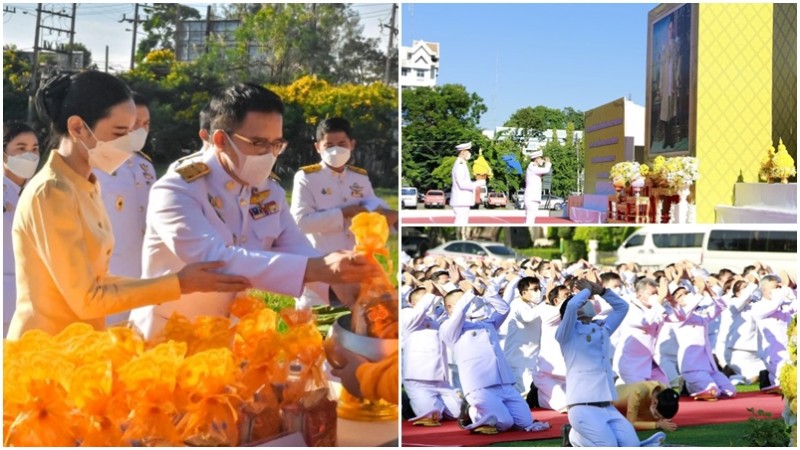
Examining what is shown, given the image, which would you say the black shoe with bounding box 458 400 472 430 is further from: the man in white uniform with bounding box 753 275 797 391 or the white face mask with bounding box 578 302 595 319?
the man in white uniform with bounding box 753 275 797 391

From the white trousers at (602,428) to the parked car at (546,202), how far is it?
1.80m

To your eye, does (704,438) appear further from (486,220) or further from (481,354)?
(486,220)

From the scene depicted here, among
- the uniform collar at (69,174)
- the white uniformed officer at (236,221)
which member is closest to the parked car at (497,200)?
the white uniformed officer at (236,221)

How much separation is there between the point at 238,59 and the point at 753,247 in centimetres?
300

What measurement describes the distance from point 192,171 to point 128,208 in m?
0.34

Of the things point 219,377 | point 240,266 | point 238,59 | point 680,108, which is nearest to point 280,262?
point 240,266

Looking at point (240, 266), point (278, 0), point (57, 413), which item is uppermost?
point (278, 0)

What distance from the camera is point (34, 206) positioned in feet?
13.7

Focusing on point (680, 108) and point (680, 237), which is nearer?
point (680, 237)

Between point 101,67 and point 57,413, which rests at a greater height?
point 101,67

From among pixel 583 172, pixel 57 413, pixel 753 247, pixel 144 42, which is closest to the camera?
pixel 57 413

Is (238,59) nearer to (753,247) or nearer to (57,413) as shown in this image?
(57,413)

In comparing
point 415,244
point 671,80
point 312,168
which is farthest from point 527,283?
point 671,80

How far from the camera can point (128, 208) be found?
14.0 feet
